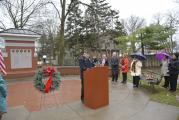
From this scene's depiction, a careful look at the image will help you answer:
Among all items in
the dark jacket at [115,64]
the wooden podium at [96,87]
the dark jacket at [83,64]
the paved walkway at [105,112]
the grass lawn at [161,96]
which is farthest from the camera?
the dark jacket at [115,64]

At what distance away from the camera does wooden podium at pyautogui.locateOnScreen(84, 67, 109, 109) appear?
8234 millimetres

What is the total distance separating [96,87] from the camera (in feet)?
27.3

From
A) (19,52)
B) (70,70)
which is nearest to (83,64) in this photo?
(19,52)

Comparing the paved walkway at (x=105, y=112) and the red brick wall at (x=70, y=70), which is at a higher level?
the red brick wall at (x=70, y=70)

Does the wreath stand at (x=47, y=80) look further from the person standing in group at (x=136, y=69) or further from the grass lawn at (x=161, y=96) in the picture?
the person standing in group at (x=136, y=69)

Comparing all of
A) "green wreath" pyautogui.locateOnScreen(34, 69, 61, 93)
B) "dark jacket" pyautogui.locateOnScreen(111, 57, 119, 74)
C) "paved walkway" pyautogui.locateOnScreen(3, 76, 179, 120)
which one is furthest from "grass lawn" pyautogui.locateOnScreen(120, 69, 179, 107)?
"green wreath" pyautogui.locateOnScreen(34, 69, 61, 93)

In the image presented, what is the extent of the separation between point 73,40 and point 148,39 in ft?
56.3

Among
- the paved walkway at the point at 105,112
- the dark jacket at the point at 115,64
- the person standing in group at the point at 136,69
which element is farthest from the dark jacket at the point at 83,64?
the dark jacket at the point at 115,64

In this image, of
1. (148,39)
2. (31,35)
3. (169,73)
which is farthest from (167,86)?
(148,39)

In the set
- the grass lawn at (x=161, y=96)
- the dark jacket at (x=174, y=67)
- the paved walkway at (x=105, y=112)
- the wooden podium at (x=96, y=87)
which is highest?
the dark jacket at (x=174, y=67)

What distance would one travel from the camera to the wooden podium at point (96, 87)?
324 inches

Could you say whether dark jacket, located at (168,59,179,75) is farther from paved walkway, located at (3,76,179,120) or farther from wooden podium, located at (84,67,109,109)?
wooden podium, located at (84,67,109,109)

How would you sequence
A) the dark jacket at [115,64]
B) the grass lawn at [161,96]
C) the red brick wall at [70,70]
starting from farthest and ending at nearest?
1. the red brick wall at [70,70]
2. the dark jacket at [115,64]
3. the grass lawn at [161,96]

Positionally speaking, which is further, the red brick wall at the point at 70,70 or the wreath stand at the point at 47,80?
the red brick wall at the point at 70,70
